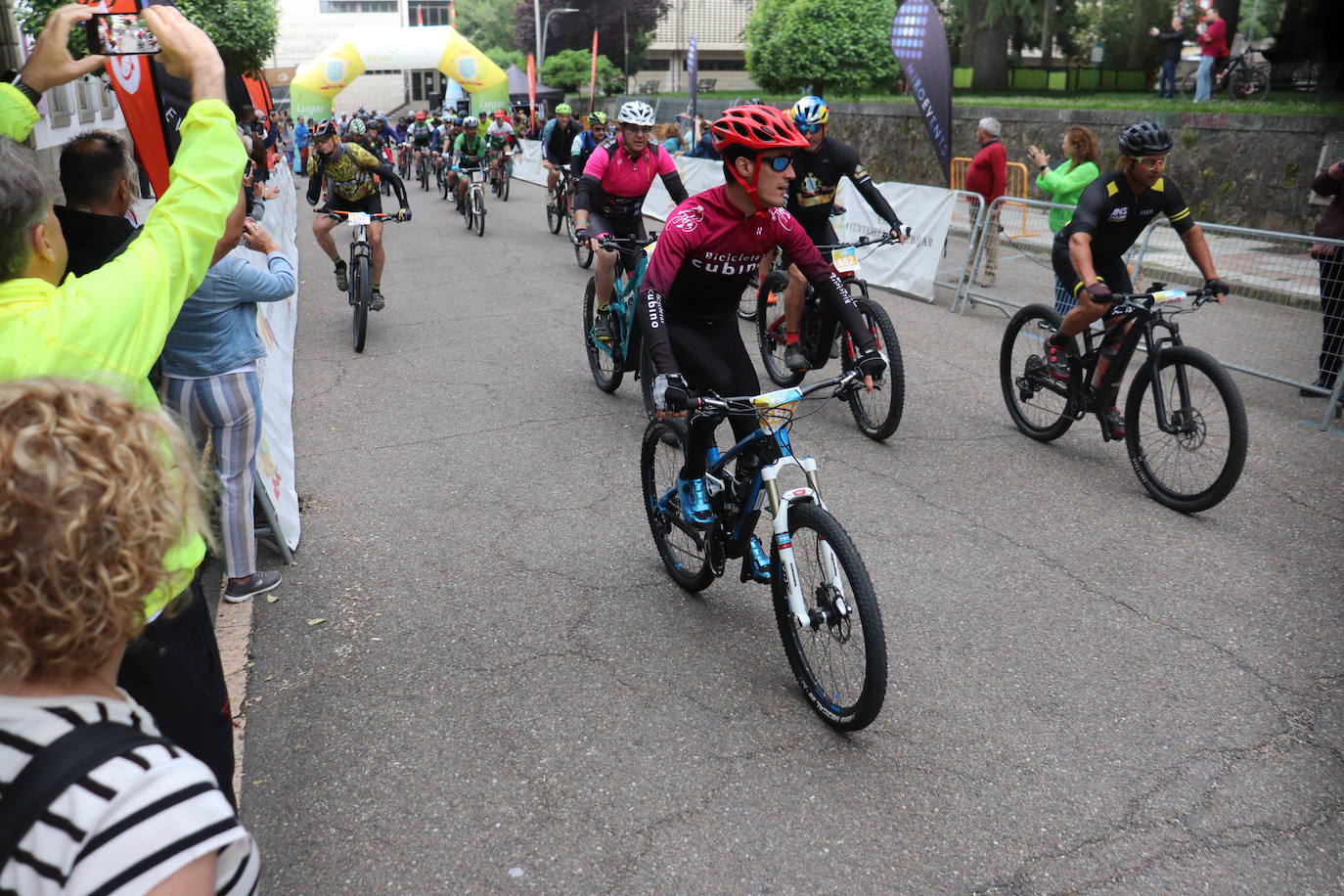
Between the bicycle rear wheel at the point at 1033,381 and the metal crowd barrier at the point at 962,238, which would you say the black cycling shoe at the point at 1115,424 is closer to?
the bicycle rear wheel at the point at 1033,381

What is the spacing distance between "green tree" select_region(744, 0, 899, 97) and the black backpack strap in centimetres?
3149

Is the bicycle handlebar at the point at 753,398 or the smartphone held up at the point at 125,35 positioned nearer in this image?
the smartphone held up at the point at 125,35

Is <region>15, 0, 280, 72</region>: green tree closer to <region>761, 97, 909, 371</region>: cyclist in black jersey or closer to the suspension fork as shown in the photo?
<region>761, 97, 909, 371</region>: cyclist in black jersey

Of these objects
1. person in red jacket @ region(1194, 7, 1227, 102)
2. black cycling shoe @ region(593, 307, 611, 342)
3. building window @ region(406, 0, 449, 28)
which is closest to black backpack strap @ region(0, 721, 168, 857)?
black cycling shoe @ region(593, 307, 611, 342)

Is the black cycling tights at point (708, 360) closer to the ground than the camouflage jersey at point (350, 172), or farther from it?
closer to the ground

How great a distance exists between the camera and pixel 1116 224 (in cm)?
609

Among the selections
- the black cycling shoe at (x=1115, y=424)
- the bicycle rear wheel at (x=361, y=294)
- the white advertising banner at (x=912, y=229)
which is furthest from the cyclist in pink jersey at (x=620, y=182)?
the black cycling shoe at (x=1115, y=424)

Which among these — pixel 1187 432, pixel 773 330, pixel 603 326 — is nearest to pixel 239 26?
pixel 603 326

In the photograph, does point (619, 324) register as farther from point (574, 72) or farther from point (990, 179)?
point (574, 72)

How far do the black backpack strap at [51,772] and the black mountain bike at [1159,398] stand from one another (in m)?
5.27

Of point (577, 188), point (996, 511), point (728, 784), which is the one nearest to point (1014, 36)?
point (577, 188)

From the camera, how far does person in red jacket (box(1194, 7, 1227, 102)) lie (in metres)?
21.1

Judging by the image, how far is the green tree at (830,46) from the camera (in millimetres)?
30141

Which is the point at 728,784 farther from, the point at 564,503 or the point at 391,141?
the point at 391,141
